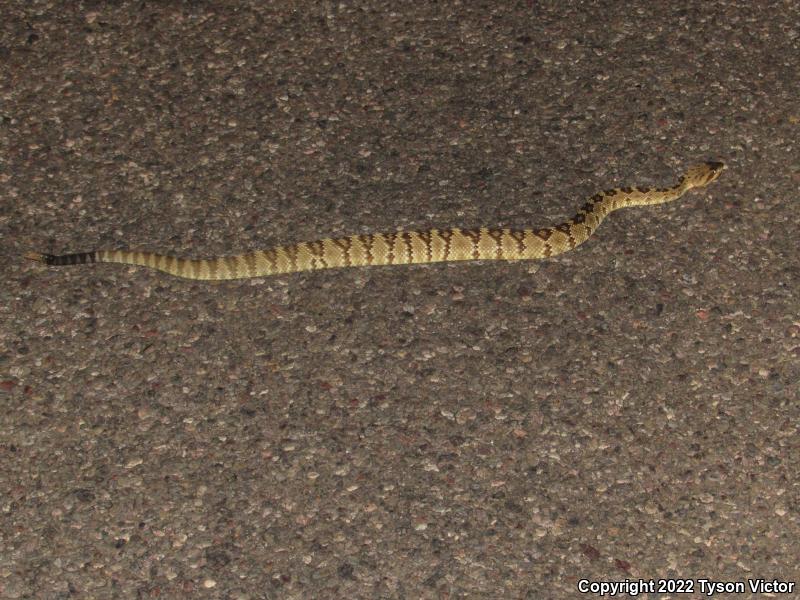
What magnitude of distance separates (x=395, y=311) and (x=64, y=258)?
2.17 meters

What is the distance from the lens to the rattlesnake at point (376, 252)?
7.66 m

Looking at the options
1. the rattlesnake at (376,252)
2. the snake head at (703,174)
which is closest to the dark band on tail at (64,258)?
the rattlesnake at (376,252)

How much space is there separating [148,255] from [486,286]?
220 cm

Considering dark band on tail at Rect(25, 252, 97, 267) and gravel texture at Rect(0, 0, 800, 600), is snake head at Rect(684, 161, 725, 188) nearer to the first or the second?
gravel texture at Rect(0, 0, 800, 600)

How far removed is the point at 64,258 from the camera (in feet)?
25.0

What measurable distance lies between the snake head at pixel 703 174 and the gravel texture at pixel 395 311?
17cm

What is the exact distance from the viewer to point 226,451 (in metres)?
6.51

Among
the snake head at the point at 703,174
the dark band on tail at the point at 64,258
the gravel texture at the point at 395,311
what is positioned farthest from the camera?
the snake head at the point at 703,174

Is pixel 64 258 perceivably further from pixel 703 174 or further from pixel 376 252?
pixel 703 174

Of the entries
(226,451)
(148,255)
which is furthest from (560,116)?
(226,451)

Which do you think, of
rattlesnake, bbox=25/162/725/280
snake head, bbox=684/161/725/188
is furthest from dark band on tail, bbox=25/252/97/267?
snake head, bbox=684/161/725/188

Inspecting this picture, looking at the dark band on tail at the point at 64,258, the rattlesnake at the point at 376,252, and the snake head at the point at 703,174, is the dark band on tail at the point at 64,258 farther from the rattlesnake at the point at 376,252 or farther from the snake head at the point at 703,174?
the snake head at the point at 703,174

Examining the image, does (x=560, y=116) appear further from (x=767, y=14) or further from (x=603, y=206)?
(x=767, y=14)

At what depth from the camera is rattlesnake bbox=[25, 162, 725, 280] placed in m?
7.66
